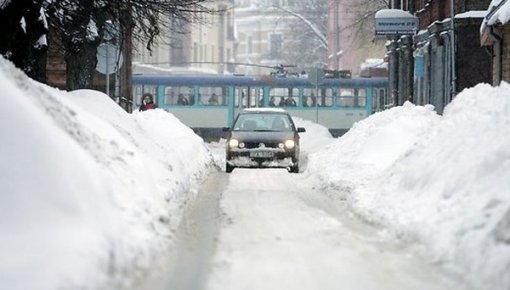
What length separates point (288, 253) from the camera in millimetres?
7875

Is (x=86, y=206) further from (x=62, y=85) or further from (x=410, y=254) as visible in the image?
(x=62, y=85)

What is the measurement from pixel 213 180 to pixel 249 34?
85.0 meters

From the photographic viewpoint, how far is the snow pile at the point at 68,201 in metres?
6.18

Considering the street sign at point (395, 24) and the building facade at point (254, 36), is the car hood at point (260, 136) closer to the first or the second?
the street sign at point (395, 24)

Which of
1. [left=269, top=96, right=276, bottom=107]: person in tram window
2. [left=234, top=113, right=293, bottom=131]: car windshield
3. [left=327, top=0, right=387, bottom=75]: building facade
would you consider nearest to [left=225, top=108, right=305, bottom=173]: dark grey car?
[left=234, top=113, right=293, bottom=131]: car windshield

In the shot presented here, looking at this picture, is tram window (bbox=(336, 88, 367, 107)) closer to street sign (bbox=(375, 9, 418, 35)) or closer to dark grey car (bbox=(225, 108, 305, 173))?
street sign (bbox=(375, 9, 418, 35))

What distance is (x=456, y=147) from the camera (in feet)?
33.3

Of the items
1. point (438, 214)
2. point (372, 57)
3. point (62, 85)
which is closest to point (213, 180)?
point (438, 214)

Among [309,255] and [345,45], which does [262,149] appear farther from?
[345,45]

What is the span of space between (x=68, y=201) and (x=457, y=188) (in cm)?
410

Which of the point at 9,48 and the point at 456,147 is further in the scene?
the point at 9,48

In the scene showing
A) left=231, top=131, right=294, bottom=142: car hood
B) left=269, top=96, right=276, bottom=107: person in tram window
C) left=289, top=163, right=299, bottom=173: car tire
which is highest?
left=269, top=96, right=276, bottom=107: person in tram window

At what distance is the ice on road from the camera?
670cm

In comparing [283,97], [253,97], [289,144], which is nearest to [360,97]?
[283,97]
